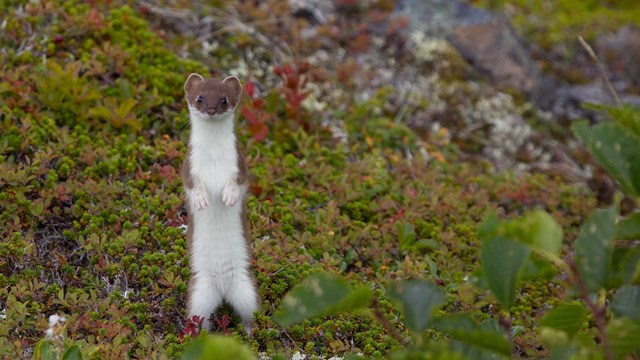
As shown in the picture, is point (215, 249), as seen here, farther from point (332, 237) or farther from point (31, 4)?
point (31, 4)

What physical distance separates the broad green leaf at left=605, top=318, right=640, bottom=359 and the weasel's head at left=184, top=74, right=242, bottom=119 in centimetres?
283

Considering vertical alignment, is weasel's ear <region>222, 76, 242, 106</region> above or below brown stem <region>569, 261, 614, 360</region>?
below

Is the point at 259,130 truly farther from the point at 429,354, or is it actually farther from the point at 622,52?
the point at 622,52

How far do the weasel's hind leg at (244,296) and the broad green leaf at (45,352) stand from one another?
1296 millimetres

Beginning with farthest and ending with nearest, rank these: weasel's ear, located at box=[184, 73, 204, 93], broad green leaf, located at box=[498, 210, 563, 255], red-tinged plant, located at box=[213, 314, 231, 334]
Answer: weasel's ear, located at box=[184, 73, 204, 93], red-tinged plant, located at box=[213, 314, 231, 334], broad green leaf, located at box=[498, 210, 563, 255]

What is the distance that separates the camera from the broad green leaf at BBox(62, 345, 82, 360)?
4219mm

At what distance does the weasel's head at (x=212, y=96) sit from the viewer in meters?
5.37

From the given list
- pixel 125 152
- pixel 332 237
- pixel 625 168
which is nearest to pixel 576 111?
pixel 332 237

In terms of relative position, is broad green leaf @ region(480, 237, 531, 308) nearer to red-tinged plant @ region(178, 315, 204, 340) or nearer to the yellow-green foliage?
red-tinged plant @ region(178, 315, 204, 340)

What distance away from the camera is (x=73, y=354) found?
424cm

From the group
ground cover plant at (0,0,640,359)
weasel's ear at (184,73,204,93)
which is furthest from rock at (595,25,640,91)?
weasel's ear at (184,73,204,93)

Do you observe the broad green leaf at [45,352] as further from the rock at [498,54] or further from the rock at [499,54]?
the rock at [498,54]

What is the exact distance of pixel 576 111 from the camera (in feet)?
33.6

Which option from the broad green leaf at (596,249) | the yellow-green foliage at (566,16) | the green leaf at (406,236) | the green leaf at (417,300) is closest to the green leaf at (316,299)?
the green leaf at (417,300)
